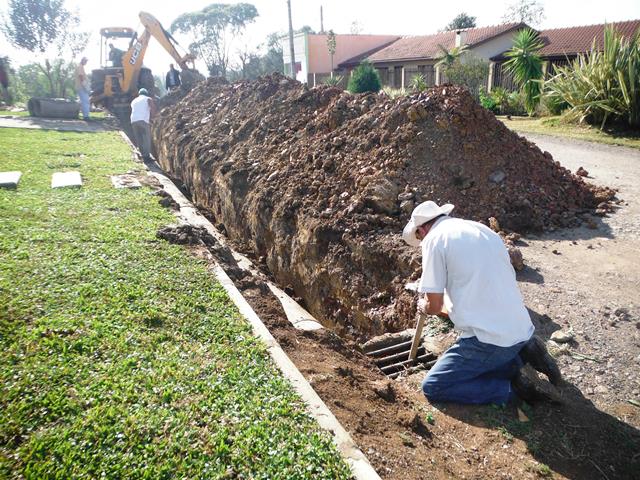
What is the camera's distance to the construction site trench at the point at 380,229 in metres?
3.40

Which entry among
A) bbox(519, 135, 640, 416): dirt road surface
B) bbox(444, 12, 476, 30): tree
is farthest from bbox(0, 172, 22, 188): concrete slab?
bbox(444, 12, 476, 30): tree

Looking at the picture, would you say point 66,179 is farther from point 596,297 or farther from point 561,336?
point 596,297

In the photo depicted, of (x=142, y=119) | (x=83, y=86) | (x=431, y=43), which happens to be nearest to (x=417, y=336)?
(x=142, y=119)

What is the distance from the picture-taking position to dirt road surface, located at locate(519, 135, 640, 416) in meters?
4.09

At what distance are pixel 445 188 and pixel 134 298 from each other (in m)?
4.43

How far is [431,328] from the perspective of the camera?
4938mm

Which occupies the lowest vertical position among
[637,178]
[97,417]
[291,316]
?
[291,316]

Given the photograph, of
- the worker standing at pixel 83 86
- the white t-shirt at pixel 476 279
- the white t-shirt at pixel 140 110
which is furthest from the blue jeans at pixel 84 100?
the white t-shirt at pixel 476 279

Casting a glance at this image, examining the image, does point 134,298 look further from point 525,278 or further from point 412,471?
point 525,278

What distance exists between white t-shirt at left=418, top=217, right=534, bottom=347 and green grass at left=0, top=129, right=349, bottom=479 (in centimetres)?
142

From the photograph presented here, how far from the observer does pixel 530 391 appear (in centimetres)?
376

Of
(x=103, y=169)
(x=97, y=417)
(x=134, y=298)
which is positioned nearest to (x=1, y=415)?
(x=97, y=417)

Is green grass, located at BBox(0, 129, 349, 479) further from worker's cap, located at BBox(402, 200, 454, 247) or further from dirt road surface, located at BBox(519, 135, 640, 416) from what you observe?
dirt road surface, located at BBox(519, 135, 640, 416)

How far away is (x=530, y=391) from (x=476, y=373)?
42cm
